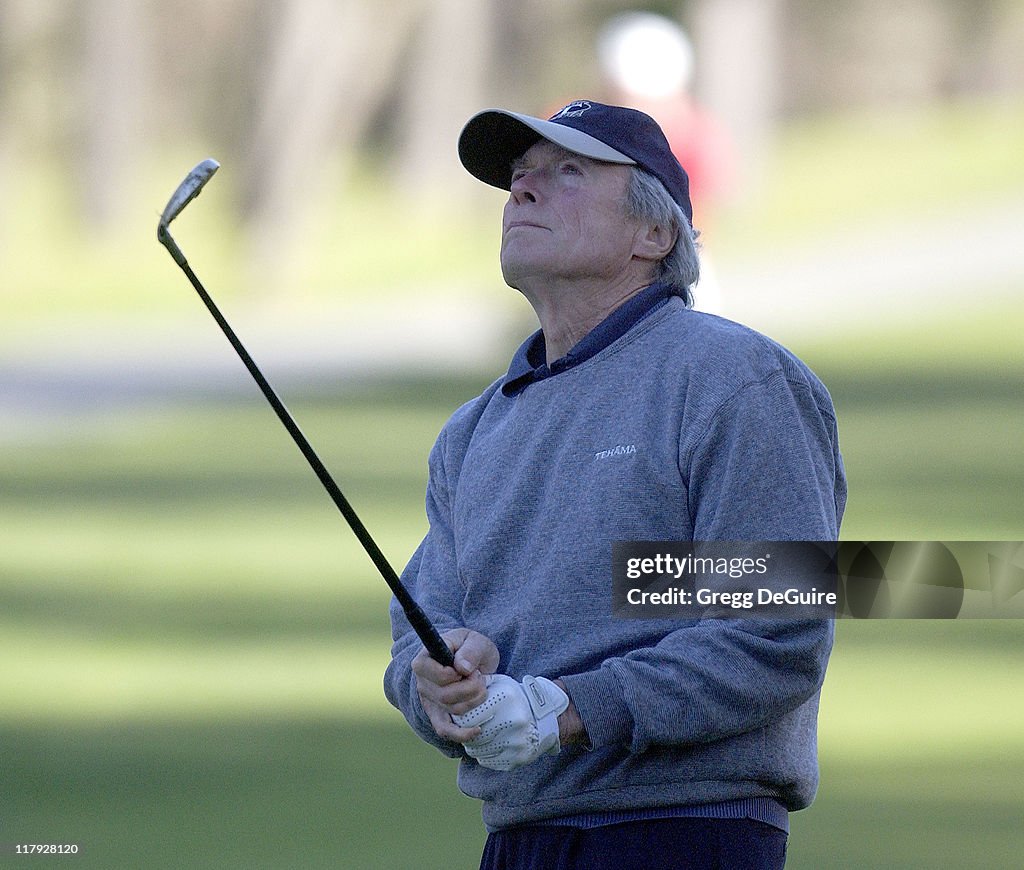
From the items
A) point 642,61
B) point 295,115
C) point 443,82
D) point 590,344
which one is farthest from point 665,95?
point 443,82

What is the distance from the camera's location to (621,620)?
10.5 ft

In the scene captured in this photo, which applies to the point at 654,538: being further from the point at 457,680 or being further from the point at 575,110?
the point at 575,110

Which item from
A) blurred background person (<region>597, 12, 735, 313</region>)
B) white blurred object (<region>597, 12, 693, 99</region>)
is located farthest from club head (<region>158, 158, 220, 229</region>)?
white blurred object (<region>597, 12, 693, 99</region>)

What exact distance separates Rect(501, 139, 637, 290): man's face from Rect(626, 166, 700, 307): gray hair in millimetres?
20

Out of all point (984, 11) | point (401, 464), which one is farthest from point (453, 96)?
point (401, 464)

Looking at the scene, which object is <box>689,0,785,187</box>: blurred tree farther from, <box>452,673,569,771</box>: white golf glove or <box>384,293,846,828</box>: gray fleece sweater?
<box>452,673,569,771</box>: white golf glove

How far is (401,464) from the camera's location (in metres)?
11.5

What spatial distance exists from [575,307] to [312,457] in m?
0.57

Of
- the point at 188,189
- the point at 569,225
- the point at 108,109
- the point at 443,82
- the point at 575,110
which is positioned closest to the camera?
the point at 188,189

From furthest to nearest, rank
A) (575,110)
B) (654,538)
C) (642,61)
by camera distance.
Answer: (642,61) → (575,110) → (654,538)

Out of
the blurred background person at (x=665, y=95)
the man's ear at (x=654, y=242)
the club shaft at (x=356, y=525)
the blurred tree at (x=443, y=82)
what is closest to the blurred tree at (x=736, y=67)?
the blurred tree at (x=443, y=82)

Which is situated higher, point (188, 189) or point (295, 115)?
point (295, 115)

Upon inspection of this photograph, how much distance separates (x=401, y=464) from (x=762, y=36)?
17529mm

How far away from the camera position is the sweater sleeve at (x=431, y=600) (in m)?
3.39
